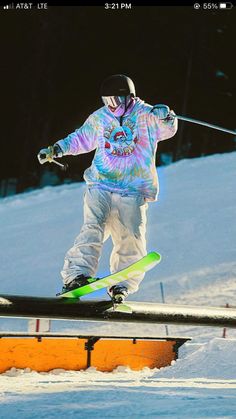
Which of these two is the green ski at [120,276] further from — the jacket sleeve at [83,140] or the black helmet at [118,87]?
the black helmet at [118,87]

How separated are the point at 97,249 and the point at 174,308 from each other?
2.31 ft

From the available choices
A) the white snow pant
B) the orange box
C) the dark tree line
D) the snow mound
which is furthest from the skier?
the dark tree line

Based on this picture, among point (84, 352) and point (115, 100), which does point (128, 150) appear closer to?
point (115, 100)

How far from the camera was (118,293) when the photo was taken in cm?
495

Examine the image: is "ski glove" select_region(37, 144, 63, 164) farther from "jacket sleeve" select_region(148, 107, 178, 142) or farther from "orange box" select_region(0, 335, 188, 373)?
"orange box" select_region(0, 335, 188, 373)

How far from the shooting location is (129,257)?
500 centimetres

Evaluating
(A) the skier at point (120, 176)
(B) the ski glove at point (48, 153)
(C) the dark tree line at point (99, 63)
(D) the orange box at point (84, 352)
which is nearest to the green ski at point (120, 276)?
(A) the skier at point (120, 176)

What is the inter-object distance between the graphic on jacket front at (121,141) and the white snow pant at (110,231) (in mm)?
291

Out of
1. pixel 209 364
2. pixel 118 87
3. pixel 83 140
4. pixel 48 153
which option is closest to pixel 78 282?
pixel 48 153

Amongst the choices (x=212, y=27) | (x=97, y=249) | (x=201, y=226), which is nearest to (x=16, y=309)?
(x=97, y=249)

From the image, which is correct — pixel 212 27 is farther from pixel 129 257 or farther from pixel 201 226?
pixel 129 257

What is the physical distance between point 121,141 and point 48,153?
512 mm

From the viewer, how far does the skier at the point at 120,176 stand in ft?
16.4

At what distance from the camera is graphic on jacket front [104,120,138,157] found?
508 centimetres
